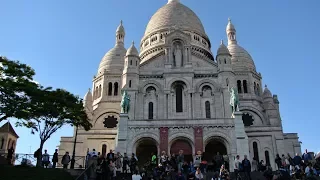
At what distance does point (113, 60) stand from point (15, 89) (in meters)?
27.6

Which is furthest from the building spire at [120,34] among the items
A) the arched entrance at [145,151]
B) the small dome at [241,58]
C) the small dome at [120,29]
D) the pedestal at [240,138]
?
the pedestal at [240,138]

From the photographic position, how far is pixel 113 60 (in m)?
53.7

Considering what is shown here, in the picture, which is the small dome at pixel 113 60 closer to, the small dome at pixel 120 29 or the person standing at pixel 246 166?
the small dome at pixel 120 29

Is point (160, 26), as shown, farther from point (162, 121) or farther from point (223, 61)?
point (162, 121)

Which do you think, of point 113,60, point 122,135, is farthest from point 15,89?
point 113,60

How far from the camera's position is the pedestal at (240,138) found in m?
33.9

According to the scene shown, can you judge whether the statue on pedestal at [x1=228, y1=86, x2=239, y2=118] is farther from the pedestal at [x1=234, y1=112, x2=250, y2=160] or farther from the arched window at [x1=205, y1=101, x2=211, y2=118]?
the arched window at [x1=205, y1=101, x2=211, y2=118]

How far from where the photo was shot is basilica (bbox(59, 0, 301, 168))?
35.6 metres

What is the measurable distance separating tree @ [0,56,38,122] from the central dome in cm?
3035

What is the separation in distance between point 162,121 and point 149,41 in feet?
73.0

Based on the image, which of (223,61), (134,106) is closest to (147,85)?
(134,106)

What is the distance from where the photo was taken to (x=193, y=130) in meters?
35.6

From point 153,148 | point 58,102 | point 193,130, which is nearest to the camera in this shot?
point 58,102

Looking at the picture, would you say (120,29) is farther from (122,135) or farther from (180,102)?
(122,135)
